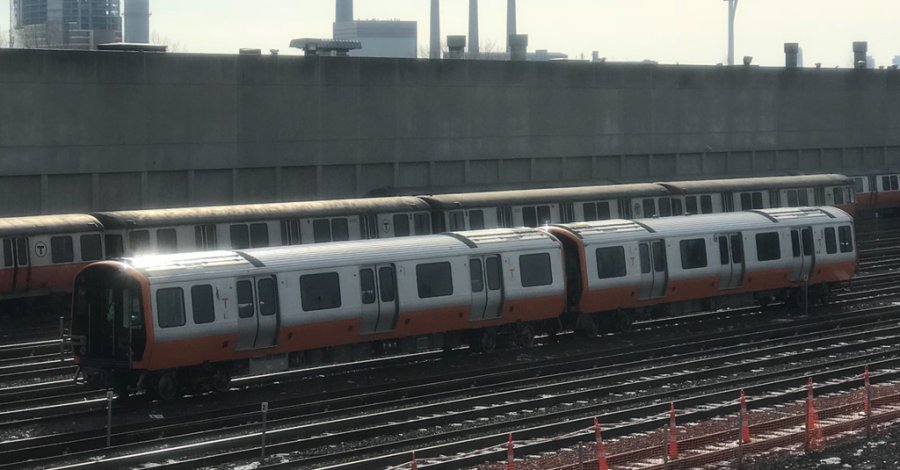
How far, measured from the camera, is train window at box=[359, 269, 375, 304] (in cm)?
2556

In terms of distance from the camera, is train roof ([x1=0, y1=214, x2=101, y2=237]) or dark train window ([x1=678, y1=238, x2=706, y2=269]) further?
train roof ([x1=0, y1=214, x2=101, y2=237])

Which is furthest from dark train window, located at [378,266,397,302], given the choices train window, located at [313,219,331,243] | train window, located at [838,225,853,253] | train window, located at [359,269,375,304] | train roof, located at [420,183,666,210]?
train window, located at [838,225,853,253]

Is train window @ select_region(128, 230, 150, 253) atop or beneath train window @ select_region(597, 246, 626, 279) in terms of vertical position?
atop

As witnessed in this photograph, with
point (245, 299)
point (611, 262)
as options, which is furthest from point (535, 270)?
point (245, 299)

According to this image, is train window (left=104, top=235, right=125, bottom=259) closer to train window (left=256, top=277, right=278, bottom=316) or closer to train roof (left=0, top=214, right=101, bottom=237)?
train roof (left=0, top=214, right=101, bottom=237)

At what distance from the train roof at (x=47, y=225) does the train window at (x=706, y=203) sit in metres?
23.9

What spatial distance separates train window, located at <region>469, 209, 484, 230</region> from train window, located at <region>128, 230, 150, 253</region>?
1140cm

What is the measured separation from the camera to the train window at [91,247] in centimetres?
3450

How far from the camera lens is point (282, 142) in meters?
48.8

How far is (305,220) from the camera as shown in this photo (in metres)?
37.5

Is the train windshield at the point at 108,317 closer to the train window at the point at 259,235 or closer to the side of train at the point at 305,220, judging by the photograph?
the side of train at the point at 305,220

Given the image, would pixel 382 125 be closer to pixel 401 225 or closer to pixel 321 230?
pixel 401 225

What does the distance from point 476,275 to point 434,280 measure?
120cm

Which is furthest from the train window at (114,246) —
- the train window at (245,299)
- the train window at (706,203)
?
the train window at (706,203)
